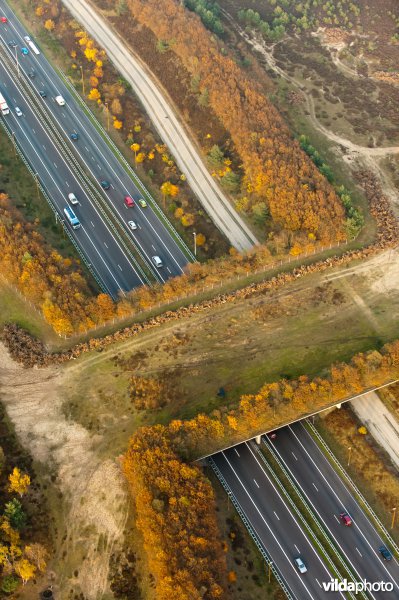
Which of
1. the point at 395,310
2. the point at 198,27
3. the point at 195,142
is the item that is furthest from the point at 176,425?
the point at 198,27

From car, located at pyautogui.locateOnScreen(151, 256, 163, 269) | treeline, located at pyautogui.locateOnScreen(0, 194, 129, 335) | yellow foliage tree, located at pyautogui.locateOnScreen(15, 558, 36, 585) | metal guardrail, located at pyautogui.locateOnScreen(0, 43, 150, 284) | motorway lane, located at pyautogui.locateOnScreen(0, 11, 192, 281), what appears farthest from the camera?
metal guardrail, located at pyautogui.locateOnScreen(0, 43, 150, 284)

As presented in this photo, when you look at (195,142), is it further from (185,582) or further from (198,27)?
(185,582)

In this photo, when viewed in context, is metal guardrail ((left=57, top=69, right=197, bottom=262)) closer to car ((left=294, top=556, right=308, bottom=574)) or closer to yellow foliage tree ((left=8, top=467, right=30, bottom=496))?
yellow foliage tree ((left=8, top=467, right=30, bottom=496))

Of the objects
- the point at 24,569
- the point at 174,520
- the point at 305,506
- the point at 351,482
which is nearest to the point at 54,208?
the point at 174,520

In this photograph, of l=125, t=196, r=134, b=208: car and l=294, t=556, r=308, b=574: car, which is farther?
l=125, t=196, r=134, b=208: car

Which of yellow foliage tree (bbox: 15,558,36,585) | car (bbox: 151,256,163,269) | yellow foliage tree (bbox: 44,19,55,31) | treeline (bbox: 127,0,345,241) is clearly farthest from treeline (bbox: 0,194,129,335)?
yellow foliage tree (bbox: 44,19,55,31)

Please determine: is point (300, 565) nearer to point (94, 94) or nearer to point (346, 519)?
point (346, 519)

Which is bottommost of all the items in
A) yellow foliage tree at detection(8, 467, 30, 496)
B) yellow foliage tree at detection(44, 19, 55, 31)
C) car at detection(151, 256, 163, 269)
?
yellow foliage tree at detection(8, 467, 30, 496)
